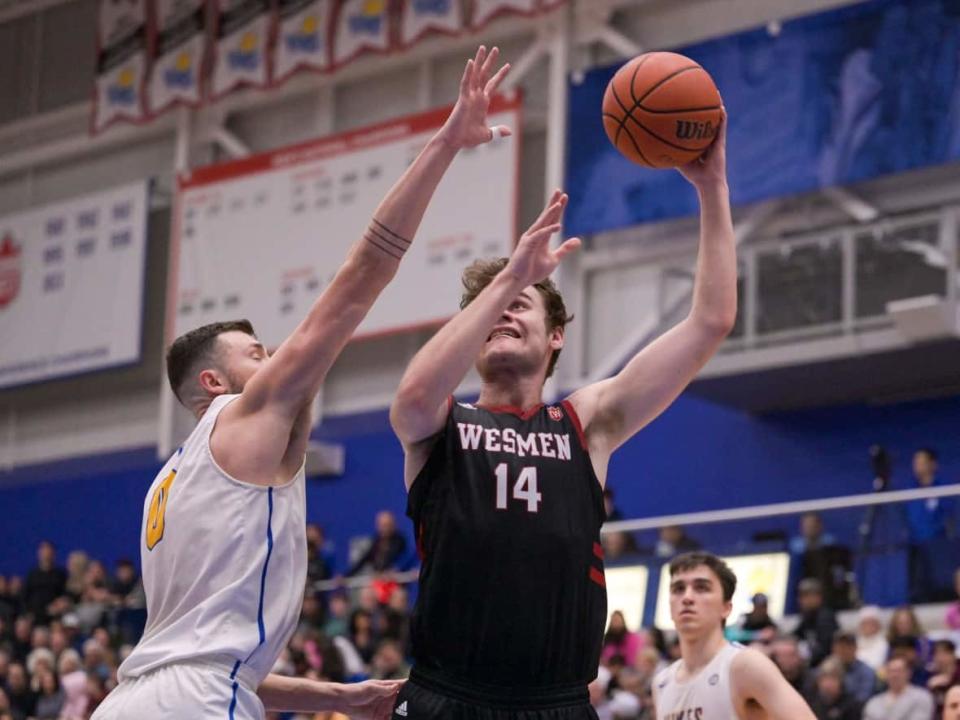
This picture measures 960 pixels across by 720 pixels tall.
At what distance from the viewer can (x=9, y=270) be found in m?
25.8

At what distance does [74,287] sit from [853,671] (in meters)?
15.2

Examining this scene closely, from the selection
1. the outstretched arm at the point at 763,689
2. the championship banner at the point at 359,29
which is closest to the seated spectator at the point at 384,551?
the championship banner at the point at 359,29

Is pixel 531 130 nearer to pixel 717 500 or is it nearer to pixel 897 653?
pixel 717 500

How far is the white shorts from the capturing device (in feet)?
15.0

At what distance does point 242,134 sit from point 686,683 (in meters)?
18.2

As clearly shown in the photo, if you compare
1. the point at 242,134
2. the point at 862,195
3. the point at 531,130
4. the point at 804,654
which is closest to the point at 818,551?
the point at 804,654

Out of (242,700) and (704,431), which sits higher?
(704,431)

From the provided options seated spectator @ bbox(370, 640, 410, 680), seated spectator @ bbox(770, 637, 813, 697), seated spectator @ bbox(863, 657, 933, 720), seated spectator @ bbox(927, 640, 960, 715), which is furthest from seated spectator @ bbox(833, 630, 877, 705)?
seated spectator @ bbox(370, 640, 410, 680)

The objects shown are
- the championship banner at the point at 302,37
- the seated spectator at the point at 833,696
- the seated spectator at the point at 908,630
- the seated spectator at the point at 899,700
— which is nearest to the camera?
the seated spectator at the point at 899,700

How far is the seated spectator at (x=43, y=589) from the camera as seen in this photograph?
21.3m

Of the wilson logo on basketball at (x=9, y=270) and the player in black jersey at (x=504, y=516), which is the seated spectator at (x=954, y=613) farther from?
the wilson logo on basketball at (x=9, y=270)

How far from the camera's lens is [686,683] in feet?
25.5

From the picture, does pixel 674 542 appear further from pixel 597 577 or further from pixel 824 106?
pixel 597 577

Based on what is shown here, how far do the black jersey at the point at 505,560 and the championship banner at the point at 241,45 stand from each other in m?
19.3
